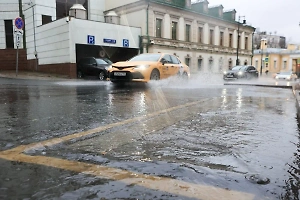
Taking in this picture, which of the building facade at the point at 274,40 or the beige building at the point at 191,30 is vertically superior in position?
the building facade at the point at 274,40

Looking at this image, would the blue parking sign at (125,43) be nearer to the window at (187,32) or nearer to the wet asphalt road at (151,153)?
the window at (187,32)

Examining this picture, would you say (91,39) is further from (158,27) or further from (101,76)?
(158,27)

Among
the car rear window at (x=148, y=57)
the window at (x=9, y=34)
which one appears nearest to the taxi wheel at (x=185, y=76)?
the car rear window at (x=148, y=57)

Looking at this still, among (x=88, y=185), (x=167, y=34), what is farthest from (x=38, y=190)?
(x=167, y=34)

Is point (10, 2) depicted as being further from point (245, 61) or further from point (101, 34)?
point (245, 61)

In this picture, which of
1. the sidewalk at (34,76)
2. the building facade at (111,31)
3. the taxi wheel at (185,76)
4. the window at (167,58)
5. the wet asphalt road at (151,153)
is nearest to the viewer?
the wet asphalt road at (151,153)

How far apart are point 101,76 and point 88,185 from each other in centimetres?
1730

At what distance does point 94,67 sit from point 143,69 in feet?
31.6

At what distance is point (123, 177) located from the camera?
188cm

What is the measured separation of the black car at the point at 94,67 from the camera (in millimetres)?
18594

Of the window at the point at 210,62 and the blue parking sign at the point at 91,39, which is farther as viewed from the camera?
the window at the point at 210,62

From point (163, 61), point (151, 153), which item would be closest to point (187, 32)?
point (163, 61)

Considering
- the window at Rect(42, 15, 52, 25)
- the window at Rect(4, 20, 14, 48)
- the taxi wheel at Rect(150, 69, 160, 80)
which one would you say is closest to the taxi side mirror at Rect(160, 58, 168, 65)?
the taxi wheel at Rect(150, 69, 160, 80)

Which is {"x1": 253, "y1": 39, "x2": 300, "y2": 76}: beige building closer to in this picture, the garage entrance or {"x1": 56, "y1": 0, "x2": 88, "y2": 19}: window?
the garage entrance
